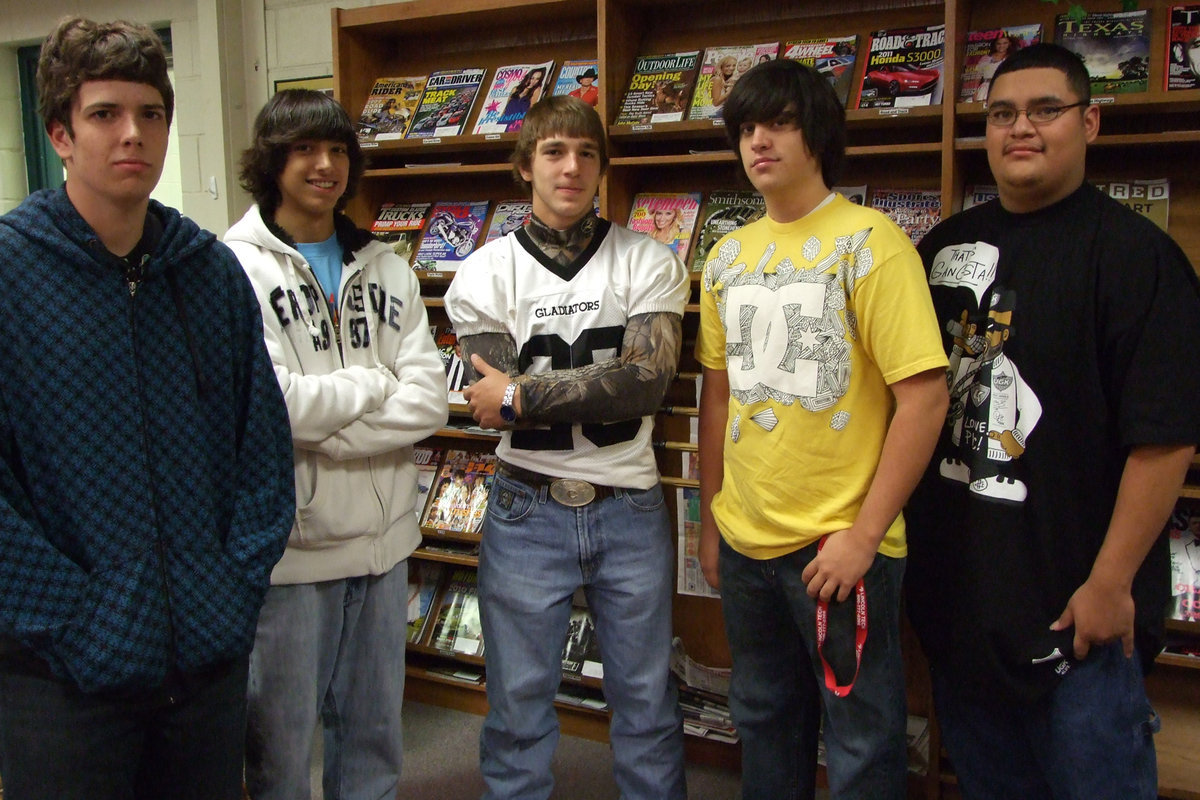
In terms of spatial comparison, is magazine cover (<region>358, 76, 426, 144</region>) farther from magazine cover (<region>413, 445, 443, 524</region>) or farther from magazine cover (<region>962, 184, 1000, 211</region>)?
magazine cover (<region>962, 184, 1000, 211</region>)

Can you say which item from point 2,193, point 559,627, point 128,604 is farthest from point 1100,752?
point 2,193

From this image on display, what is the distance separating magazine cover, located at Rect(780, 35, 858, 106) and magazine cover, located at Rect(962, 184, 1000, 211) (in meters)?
0.43

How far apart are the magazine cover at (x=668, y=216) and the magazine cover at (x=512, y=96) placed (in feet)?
1.58

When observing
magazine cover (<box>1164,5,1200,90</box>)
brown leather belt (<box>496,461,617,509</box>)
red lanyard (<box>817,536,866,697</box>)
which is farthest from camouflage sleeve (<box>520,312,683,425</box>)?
magazine cover (<box>1164,5,1200,90</box>)

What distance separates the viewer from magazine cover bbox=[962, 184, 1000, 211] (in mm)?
2342

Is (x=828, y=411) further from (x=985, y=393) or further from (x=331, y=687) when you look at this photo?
(x=331, y=687)

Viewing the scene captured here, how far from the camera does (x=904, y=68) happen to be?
7.62 ft

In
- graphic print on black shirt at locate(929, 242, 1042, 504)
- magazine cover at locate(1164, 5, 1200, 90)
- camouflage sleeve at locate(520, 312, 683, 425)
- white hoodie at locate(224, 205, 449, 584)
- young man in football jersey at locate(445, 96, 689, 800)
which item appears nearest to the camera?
graphic print on black shirt at locate(929, 242, 1042, 504)

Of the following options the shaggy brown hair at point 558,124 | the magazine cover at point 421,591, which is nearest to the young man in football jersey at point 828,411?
the shaggy brown hair at point 558,124

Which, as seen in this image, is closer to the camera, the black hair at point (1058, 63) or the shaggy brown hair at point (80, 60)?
the shaggy brown hair at point (80, 60)

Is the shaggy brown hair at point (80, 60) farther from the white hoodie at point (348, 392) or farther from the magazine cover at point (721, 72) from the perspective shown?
the magazine cover at point (721, 72)

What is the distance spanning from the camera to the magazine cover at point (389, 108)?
2.89 m

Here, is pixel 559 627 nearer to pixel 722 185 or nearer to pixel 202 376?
pixel 202 376

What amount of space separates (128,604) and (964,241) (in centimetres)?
157
